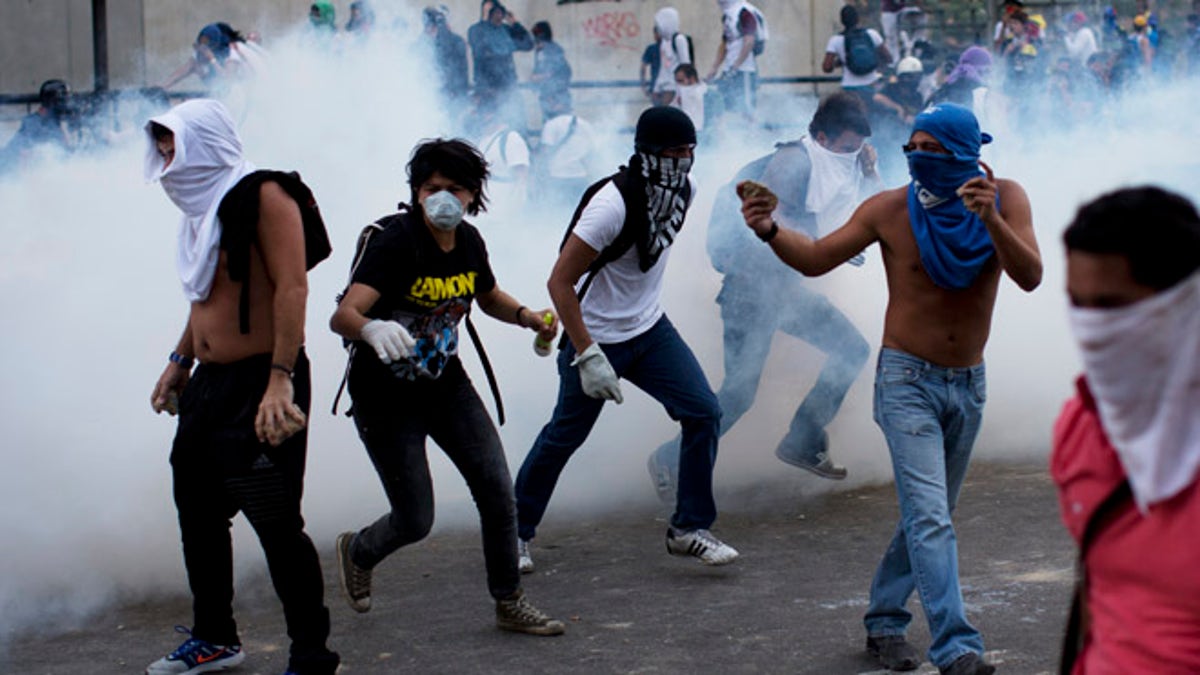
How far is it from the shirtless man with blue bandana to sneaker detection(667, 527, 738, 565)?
121cm

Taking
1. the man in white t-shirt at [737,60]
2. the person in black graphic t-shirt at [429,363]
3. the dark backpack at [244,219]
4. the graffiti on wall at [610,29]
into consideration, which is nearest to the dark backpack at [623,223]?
the person in black graphic t-shirt at [429,363]

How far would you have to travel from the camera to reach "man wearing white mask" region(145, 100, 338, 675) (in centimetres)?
439

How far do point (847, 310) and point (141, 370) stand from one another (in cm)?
330

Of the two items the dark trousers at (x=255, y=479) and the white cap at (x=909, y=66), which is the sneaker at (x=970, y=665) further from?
the white cap at (x=909, y=66)

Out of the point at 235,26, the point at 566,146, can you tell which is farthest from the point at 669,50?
the point at 566,146

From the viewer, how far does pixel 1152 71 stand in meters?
→ 12.7

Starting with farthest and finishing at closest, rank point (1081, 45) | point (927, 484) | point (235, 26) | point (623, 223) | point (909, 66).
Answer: point (235, 26) < point (1081, 45) < point (909, 66) < point (623, 223) < point (927, 484)

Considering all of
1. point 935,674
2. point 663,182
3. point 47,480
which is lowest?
point 935,674

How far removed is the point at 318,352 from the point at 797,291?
2.07 metres

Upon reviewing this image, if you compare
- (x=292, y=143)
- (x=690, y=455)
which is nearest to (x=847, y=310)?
(x=690, y=455)

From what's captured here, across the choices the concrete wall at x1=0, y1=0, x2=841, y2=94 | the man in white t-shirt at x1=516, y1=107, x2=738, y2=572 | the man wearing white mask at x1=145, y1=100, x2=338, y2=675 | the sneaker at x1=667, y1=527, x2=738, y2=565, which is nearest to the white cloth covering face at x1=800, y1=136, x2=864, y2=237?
the man in white t-shirt at x1=516, y1=107, x2=738, y2=572

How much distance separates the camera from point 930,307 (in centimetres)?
438

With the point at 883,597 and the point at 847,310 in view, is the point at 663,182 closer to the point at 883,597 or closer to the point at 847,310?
the point at 883,597

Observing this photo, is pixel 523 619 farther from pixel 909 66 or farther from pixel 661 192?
pixel 909 66
